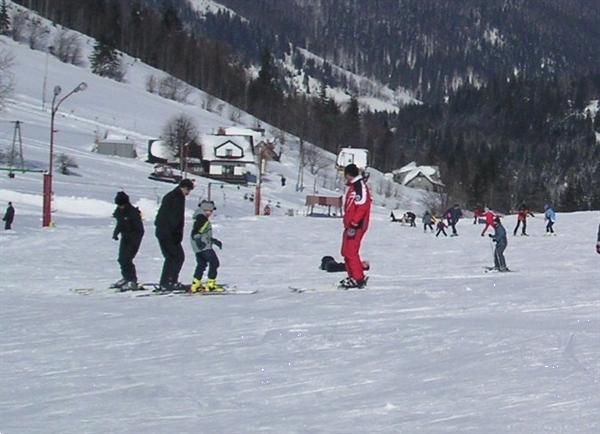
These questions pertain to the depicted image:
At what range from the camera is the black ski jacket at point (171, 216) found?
10602mm

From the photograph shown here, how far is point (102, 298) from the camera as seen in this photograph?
34.5 ft

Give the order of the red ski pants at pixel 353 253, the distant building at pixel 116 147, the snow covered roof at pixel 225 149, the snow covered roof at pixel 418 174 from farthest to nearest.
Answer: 1. the snow covered roof at pixel 418 174
2. the snow covered roof at pixel 225 149
3. the distant building at pixel 116 147
4. the red ski pants at pixel 353 253

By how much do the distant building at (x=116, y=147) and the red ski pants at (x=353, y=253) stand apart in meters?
62.5

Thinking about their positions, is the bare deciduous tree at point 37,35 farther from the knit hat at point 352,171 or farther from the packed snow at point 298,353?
the knit hat at point 352,171

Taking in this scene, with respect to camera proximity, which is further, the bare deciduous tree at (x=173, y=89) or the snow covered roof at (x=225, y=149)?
the bare deciduous tree at (x=173, y=89)

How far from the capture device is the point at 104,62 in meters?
107

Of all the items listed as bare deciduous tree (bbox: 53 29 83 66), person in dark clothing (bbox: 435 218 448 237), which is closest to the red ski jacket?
person in dark clothing (bbox: 435 218 448 237)

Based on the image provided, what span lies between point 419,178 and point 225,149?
45589 mm

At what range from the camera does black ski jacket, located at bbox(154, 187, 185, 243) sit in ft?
34.8

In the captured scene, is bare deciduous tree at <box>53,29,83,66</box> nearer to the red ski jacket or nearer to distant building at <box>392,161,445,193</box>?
distant building at <box>392,161,445,193</box>

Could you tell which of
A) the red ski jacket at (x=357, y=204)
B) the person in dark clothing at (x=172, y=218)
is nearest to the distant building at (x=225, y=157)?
the person in dark clothing at (x=172, y=218)

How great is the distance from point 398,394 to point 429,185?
11809 centimetres

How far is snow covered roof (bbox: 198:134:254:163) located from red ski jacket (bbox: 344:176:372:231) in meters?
75.1

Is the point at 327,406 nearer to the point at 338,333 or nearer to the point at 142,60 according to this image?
the point at 338,333
